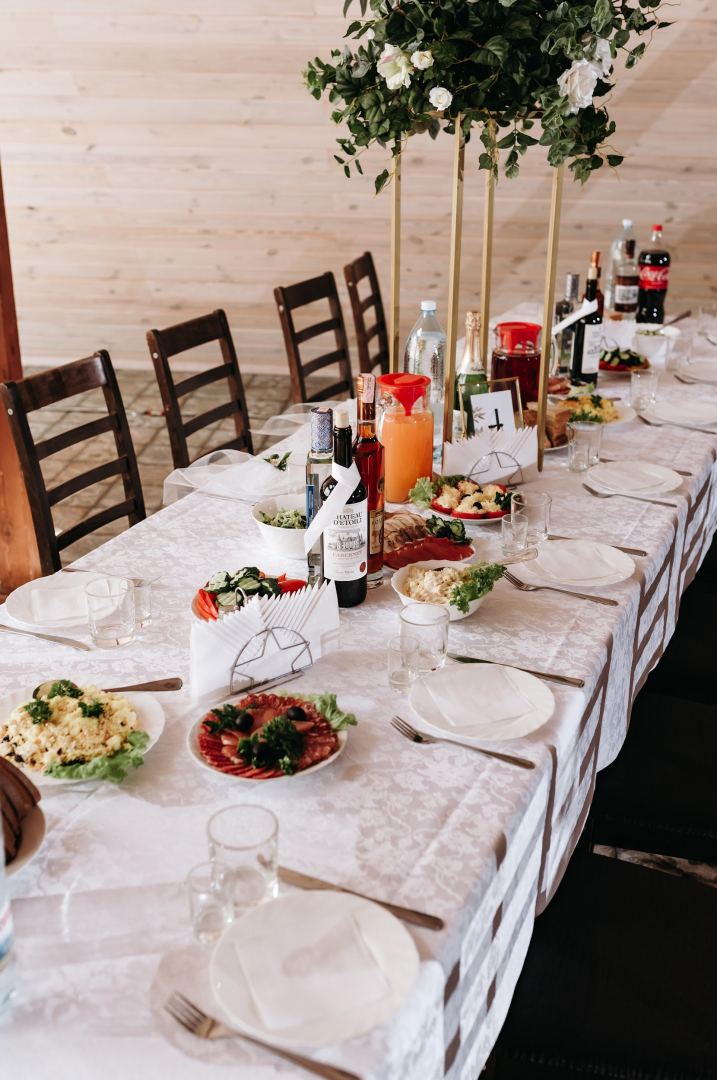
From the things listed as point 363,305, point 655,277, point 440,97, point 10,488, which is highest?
point 440,97

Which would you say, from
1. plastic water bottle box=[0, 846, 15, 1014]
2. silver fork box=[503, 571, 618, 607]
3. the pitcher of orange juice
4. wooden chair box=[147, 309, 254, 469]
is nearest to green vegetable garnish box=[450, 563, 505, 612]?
silver fork box=[503, 571, 618, 607]

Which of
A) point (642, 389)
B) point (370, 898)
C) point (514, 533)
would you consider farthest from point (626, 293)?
point (370, 898)

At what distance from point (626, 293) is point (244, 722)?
2513mm

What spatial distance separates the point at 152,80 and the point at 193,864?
4074 mm

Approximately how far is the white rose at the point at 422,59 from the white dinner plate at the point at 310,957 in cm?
139

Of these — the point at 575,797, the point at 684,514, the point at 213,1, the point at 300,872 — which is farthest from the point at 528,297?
the point at 300,872

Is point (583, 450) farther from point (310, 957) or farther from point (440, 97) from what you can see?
point (310, 957)

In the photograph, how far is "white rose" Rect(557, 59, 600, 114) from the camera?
1661mm

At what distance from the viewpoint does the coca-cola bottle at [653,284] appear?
10.6 feet

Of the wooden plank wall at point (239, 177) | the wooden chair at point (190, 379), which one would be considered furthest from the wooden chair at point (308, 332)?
the wooden plank wall at point (239, 177)

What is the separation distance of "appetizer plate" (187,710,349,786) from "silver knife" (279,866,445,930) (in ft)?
0.39

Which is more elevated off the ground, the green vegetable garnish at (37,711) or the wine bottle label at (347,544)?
the wine bottle label at (347,544)

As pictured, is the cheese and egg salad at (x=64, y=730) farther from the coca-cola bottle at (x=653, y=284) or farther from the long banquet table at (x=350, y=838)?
the coca-cola bottle at (x=653, y=284)

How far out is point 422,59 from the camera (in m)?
1.67
